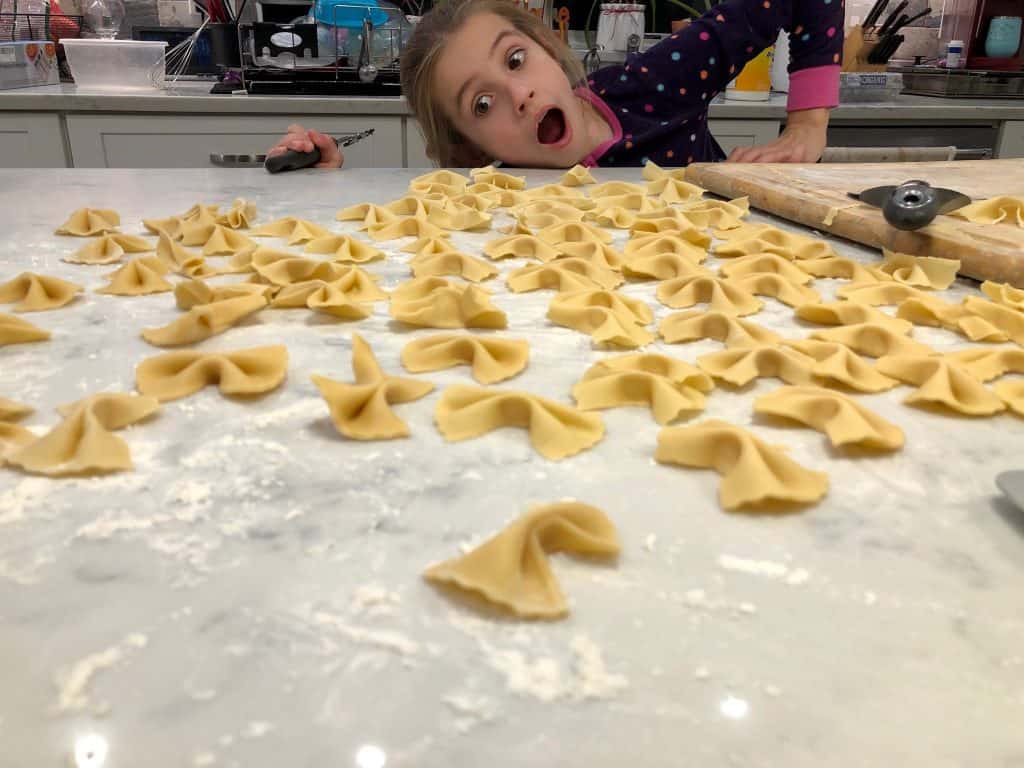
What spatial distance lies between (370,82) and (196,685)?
2.31m

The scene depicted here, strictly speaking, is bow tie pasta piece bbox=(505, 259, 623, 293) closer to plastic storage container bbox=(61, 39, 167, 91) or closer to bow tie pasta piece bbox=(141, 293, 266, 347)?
bow tie pasta piece bbox=(141, 293, 266, 347)

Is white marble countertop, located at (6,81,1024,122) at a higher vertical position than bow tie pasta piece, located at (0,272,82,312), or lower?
higher

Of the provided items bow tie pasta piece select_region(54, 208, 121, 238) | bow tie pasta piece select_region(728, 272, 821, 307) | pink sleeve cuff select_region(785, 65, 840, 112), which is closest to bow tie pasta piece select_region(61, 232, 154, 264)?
bow tie pasta piece select_region(54, 208, 121, 238)

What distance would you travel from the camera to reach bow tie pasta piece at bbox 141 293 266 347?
620 mm

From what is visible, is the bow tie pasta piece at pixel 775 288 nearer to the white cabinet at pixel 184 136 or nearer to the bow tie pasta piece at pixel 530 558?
the bow tie pasta piece at pixel 530 558

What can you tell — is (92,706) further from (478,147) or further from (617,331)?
(478,147)

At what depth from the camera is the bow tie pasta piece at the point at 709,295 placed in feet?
2.33

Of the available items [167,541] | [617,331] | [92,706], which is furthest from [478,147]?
[92,706]

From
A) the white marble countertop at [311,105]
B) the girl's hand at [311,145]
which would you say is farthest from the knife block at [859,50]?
the girl's hand at [311,145]

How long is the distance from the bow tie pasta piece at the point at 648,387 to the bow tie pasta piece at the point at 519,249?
330 mm

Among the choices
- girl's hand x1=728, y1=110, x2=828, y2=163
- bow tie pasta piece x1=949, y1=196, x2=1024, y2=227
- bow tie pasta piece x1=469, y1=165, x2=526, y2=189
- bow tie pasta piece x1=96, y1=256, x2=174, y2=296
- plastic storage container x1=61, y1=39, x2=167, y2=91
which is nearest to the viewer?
bow tie pasta piece x1=96, y1=256, x2=174, y2=296

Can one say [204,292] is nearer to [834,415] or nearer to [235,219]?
[235,219]

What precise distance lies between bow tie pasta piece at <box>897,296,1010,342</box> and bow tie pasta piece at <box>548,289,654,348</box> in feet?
0.75

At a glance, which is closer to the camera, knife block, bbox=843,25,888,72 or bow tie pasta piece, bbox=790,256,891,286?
bow tie pasta piece, bbox=790,256,891,286
